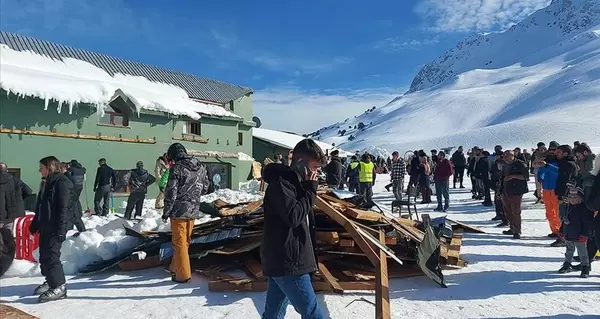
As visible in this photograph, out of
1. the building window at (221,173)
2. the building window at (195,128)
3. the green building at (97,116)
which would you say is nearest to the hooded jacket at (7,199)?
the green building at (97,116)

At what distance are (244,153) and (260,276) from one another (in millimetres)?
20615

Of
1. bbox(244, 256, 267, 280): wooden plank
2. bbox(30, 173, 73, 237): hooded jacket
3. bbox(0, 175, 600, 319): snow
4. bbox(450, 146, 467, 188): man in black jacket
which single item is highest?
bbox(450, 146, 467, 188): man in black jacket

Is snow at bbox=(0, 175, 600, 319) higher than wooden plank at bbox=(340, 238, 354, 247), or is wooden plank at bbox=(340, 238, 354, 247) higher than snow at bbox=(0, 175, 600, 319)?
wooden plank at bbox=(340, 238, 354, 247)

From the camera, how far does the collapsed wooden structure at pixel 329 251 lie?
557cm

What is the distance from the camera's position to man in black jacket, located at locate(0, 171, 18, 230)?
6.21 metres

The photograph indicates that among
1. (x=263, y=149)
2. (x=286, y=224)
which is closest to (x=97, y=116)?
(x=286, y=224)

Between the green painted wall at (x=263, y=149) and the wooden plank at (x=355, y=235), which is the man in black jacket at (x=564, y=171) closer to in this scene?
the wooden plank at (x=355, y=235)

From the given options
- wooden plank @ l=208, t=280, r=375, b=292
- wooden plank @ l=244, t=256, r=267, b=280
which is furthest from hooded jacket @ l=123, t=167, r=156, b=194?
wooden plank @ l=208, t=280, r=375, b=292

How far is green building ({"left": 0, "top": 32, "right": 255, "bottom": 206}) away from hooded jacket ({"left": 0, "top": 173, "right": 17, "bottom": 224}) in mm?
9249

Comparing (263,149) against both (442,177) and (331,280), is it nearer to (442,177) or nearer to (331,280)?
(442,177)

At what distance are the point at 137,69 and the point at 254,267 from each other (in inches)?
765

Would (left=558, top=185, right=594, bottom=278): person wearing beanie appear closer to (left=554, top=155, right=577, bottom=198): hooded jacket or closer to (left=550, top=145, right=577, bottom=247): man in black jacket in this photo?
(left=550, top=145, right=577, bottom=247): man in black jacket

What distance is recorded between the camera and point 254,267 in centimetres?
602

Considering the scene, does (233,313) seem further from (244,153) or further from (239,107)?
(239,107)
